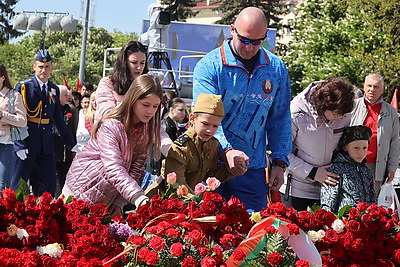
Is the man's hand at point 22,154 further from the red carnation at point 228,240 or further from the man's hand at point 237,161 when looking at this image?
the red carnation at point 228,240

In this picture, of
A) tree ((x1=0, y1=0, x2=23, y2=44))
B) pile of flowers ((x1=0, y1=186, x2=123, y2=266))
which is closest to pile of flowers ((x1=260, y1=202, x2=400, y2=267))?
pile of flowers ((x1=0, y1=186, x2=123, y2=266))

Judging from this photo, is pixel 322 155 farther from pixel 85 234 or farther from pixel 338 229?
pixel 85 234

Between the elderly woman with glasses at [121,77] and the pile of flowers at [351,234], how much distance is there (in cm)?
211

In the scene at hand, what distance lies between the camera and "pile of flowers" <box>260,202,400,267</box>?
157 inches

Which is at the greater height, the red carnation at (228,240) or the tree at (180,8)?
the red carnation at (228,240)

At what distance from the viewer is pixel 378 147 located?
8.38 meters

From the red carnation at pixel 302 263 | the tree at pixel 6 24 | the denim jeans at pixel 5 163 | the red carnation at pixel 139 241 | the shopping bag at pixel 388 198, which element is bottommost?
the tree at pixel 6 24

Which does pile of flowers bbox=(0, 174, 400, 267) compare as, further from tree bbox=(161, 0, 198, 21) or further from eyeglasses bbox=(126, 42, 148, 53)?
tree bbox=(161, 0, 198, 21)

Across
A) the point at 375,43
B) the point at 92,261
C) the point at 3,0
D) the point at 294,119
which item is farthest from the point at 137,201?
the point at 3,0

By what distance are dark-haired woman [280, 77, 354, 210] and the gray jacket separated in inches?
84.7

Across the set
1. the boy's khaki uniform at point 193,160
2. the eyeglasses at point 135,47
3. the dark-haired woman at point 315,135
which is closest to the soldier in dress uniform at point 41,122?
the eyeglasses at point 135,47

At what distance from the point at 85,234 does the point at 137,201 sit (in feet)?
2.49

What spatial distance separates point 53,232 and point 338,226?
5.02 feet

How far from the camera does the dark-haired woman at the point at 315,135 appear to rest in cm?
604
